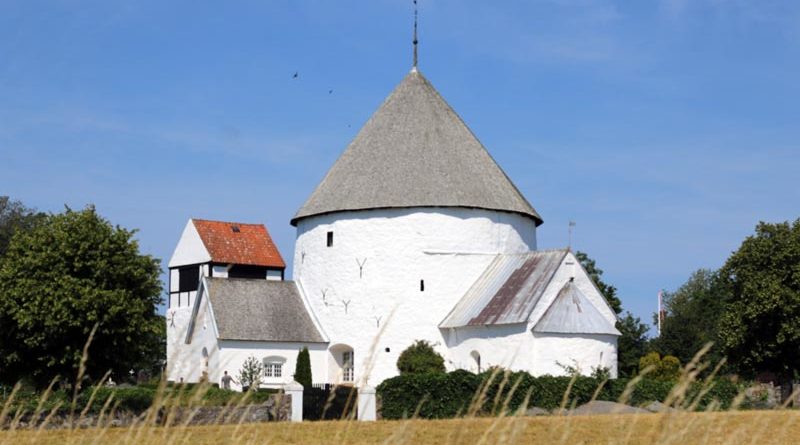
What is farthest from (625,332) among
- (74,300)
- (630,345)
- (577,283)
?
(74,300)

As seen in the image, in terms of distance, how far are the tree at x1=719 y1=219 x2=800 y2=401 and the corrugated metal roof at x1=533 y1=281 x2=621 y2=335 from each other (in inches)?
166

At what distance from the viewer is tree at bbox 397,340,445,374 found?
37.3 m

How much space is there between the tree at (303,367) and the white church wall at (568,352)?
879 centimetres

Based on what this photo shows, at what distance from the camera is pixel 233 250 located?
50625 mm

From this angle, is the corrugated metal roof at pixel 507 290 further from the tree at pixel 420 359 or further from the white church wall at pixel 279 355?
the white church wall at pixel 279 355

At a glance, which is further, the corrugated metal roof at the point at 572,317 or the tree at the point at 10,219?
the tree at the point at 10,219

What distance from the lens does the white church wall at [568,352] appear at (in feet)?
115

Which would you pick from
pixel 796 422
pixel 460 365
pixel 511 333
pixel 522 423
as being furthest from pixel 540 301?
pixel 522 423

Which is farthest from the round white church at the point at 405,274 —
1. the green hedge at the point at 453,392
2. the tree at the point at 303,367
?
the green hedge at the point at 453,392

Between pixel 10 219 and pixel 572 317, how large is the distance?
39059 millimetres

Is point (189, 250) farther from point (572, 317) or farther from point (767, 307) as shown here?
point (767, 307)

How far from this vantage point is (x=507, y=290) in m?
37.6

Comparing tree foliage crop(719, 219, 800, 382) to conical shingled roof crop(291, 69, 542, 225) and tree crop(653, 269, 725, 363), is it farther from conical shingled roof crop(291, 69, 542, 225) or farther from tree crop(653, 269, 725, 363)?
tree crop(653, 269, 725, 363)

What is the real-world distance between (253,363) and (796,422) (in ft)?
75.1
